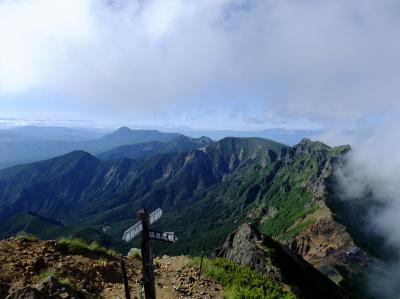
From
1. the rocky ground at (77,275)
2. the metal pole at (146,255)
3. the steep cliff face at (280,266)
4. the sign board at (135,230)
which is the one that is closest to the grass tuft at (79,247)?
the rocky ground at (77,275)

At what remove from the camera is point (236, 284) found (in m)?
25.9

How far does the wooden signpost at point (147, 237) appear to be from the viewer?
1396 centimetres

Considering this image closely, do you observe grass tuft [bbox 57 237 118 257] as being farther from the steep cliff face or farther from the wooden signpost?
the wooden signpost

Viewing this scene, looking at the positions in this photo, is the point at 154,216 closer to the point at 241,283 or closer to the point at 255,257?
the point at 241,283

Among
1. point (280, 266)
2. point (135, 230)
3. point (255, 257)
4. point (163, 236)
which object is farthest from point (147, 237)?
point (255, 257)

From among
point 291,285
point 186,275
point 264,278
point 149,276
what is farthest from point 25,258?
point 291,285

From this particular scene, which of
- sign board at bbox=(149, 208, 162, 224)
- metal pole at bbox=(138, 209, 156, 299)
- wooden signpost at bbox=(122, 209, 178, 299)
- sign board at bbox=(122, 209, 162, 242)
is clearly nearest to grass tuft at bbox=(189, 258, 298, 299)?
metal pole at bbox=(138, 209, 156, 299)

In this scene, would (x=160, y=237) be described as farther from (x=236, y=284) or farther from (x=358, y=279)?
(x=358, y=279)

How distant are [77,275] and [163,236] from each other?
10.7m

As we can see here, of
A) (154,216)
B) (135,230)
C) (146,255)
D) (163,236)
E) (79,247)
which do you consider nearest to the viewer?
(135,230)

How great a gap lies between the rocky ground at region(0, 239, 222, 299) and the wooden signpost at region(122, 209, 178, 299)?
15.8 ft

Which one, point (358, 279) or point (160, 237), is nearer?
point (160, 237)

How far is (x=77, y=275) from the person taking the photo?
22781mm

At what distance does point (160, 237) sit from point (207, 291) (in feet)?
37.4
